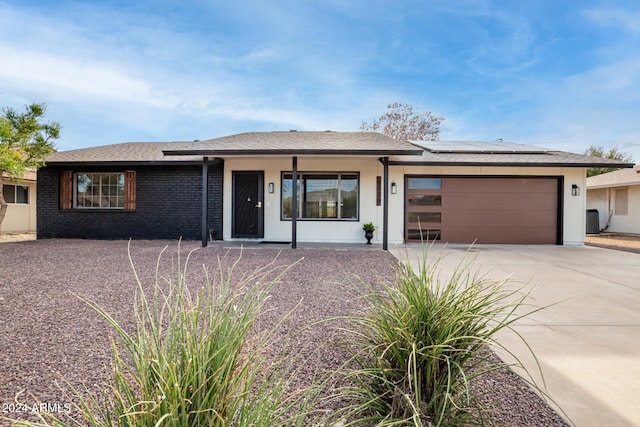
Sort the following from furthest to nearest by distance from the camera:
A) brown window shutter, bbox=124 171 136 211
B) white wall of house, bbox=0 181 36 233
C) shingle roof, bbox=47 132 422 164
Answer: white wall of house, bbox=0 181 36 233 < brown window shutter, bbox=124 171 136 211 < shingle roof, bbox=47 132 422 164

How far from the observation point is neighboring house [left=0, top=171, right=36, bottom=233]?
43.6 ft

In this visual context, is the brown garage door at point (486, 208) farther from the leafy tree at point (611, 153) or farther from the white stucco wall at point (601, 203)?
the leafy tree at point (611, 153)

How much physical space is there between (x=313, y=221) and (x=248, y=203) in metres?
2.22

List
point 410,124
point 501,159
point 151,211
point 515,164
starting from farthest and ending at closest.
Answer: point 410,124, point 151,211, point 501,159, point 515,164

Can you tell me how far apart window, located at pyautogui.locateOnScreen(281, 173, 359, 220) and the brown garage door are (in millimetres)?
1849

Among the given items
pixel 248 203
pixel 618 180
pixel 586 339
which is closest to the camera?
pixel 586 339

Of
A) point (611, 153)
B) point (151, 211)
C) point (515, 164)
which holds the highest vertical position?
point (611, 153)

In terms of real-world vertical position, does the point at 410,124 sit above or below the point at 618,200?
above

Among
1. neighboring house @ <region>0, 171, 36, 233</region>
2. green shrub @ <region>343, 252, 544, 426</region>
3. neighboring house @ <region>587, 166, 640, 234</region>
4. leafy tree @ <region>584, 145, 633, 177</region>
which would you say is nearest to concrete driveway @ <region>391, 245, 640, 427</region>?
green shrub @ <region>343, 252, 544, 426</region>

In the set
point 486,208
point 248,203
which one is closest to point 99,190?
point 248,203

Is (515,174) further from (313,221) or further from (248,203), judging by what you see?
(248,203)

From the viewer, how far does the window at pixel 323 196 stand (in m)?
10.5

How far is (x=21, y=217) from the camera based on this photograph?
14.0 meters

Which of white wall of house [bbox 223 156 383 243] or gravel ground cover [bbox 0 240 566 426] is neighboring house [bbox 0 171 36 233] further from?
white wall of house [bbox 223 156 383 243]
